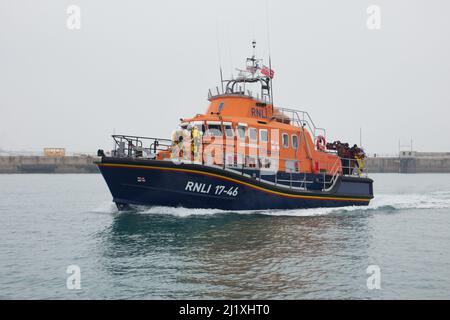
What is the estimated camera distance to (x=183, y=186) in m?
13.4

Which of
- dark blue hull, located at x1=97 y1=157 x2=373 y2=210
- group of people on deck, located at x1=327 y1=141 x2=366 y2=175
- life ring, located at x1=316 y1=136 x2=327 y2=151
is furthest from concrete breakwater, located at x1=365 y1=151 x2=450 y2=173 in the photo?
dark blue hull, located at x1=97 y1=157 x2=373 y2=210

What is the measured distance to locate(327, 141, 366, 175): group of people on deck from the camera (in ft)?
60.7

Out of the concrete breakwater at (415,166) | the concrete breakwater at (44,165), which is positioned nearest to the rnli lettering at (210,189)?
the concrete breakwater at (44,165)

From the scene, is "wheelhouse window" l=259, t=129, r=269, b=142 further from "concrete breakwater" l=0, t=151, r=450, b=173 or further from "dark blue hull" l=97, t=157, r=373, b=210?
"concrete breakwater" l=0, t=151, r=450, b=173

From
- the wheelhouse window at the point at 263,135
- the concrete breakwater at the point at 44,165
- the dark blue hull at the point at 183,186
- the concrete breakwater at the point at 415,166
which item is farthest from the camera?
the concrete breakwater at the point at 415,166

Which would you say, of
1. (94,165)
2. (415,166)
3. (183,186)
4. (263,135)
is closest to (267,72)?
(263,135)

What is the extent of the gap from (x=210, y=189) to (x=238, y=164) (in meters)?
1.69

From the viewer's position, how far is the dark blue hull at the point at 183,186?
1321 centimetres

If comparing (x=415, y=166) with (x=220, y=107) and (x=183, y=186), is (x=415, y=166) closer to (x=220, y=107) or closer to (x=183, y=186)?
(x=220, y=107)

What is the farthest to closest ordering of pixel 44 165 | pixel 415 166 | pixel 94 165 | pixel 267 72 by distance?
pixel 415 166
pixel 94 165
pixel 44 165
pixel 267 72

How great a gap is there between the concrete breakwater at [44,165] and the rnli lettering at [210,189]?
208ft

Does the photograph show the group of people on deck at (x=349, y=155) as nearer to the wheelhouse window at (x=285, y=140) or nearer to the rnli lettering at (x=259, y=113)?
the wheelhouse window at (x=285, y=140)

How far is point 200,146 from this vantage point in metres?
13.9
